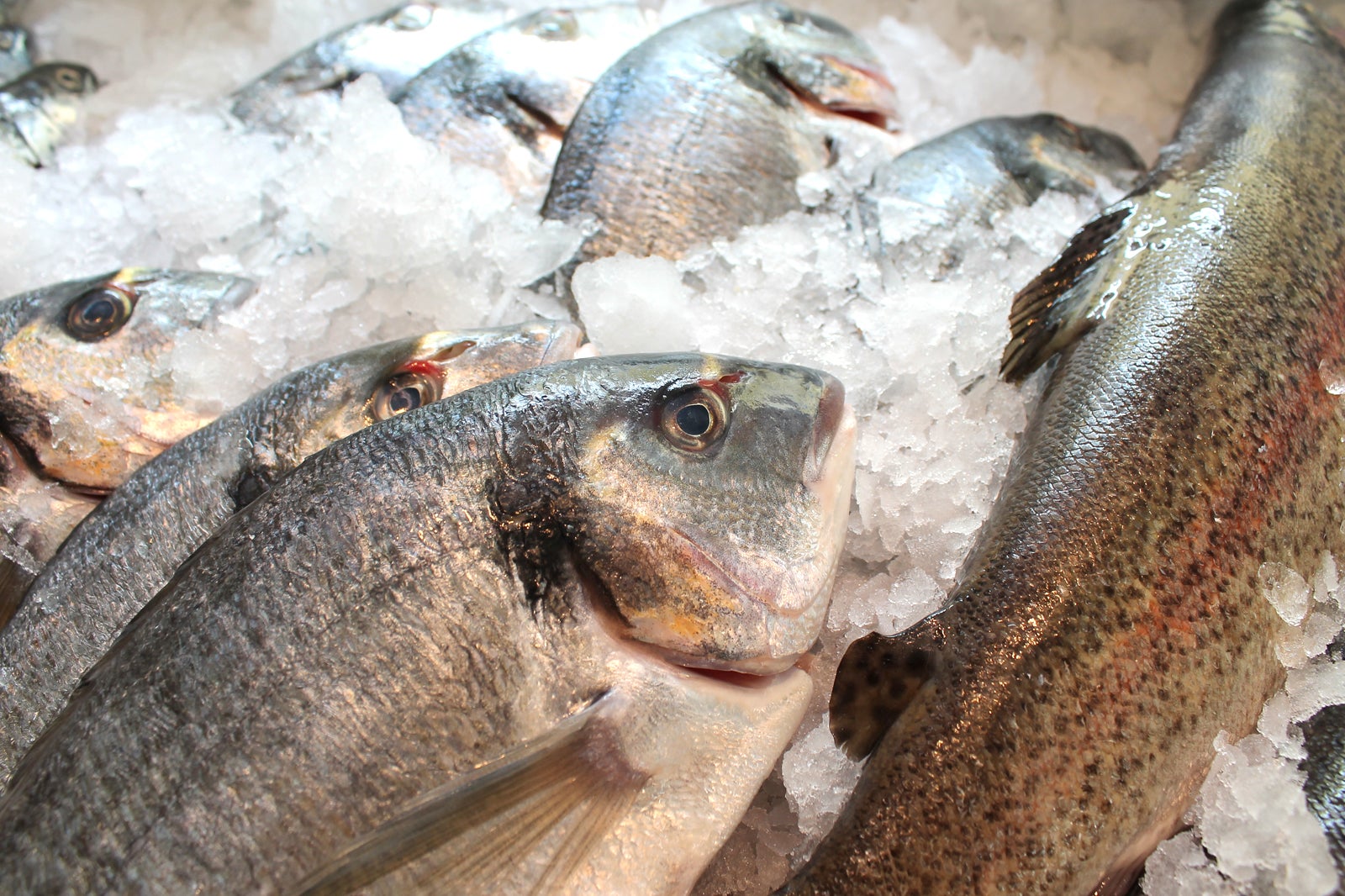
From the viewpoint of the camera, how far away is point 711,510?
109cm

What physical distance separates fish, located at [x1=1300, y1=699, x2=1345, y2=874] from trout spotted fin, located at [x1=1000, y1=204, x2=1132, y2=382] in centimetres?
62

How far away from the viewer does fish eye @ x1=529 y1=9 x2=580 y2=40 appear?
2.74 m

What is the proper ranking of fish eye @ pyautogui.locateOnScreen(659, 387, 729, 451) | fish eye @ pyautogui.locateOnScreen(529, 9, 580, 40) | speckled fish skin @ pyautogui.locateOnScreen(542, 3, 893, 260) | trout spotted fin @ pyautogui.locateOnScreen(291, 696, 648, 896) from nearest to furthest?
1. trout spotted fin @ pyautogui.locateOnScreen(291, 696, 648, 896)
2. fish eye @ pyautogui.locateOnScreen(659, 387, 729, 451)
3. speckled fish skin @ pyautogui.locateOnScreen(542, 3, 893, 260)
4. fish eye @ pyautogui.locateOnScreen(529, 9, 580, 40)

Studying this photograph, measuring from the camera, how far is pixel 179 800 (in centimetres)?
90

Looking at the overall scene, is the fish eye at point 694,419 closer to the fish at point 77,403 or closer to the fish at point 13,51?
the fish at point 77,403

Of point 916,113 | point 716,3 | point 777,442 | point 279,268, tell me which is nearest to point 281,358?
point 279,268

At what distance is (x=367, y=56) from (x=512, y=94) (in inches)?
31.4

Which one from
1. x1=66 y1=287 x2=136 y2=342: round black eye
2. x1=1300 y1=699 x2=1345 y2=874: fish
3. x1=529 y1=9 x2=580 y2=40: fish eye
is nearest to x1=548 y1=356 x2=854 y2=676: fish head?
x1=1300 y1=699 x2=1345 y2=874: fish

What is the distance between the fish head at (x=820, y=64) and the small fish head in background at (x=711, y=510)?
1.55 meters

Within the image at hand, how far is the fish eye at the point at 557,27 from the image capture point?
2.74 metres

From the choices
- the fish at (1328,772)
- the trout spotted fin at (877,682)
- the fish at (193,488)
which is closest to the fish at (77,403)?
the fish at (193,488)

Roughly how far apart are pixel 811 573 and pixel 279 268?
4.86 ft

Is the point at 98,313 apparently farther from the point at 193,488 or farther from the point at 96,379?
the point at 193,488

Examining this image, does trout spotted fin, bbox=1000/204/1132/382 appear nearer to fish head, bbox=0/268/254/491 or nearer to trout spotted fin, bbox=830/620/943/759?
trout spotted fin, bbox=830/620/943/759
